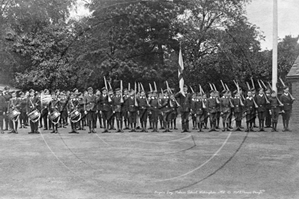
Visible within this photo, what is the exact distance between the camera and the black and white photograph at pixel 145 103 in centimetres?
598

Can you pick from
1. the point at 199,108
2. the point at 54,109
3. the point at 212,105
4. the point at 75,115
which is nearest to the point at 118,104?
the point at 75,115

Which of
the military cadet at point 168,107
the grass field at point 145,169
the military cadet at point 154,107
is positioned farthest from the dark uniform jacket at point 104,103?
the grass field at point 145,169

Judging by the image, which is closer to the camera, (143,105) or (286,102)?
(286,102)

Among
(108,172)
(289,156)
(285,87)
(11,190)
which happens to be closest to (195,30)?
(285,87)

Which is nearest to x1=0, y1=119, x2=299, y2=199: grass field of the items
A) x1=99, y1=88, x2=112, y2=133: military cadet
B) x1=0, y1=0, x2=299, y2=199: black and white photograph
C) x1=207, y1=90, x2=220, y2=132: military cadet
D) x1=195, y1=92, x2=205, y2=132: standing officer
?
x1=0, y1=0, x2=299, y2=199: black and white photograph

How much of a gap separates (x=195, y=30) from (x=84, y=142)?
8464 mm

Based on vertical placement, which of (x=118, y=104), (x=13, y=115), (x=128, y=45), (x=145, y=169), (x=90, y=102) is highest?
(x=128, y=45)

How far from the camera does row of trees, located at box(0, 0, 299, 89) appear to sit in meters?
Answer: 15.0

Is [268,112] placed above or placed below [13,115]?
below

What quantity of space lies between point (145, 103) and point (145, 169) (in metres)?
7.70

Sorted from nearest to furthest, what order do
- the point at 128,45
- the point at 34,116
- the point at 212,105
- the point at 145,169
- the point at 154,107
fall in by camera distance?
the point at 145,169, the point at 34,116, the point at 212,105, the point at 154,107, the point at 128,45

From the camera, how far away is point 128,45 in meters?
17.1

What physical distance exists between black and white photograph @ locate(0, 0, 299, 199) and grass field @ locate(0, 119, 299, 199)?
3cm

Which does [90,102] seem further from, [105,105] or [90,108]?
[105,105]
